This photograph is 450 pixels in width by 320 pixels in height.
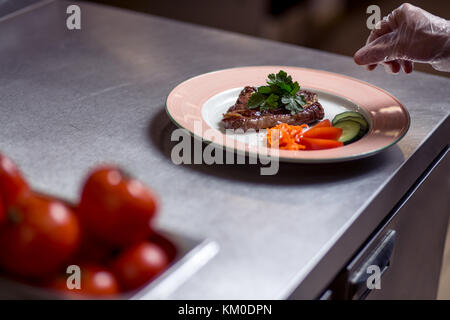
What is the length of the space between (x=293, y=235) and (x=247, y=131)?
1.02 ft

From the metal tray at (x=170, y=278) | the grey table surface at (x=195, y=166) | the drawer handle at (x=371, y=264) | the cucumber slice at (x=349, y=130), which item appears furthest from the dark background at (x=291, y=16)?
the metal tray at (x=170, y=278)

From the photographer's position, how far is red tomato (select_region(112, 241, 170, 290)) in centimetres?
66

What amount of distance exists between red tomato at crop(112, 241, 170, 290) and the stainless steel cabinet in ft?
0.92

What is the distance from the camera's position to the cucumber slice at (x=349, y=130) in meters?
1.03

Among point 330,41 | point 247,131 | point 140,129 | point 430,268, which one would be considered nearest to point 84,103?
point 140,129

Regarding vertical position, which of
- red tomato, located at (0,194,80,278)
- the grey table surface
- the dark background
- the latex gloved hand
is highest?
the latex gloved hand

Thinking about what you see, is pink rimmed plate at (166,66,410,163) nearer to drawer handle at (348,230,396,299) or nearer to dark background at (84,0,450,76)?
drawer handle at (348,230,396,299)

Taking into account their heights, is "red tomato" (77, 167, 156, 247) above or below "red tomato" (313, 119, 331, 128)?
above

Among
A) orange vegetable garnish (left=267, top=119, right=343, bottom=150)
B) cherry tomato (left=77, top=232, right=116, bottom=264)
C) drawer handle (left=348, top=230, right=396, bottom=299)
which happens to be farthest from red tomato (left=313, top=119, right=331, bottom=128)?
cherry tomato (left=77, top=232, right=116, bottom=264)

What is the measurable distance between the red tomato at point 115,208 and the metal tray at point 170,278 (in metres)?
0.05

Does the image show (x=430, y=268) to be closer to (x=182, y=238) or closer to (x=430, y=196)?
(x=430, y=196)

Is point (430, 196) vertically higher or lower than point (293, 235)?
lower

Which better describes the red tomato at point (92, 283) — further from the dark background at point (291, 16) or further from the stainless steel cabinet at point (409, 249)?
the dark background at point (291, 16)
